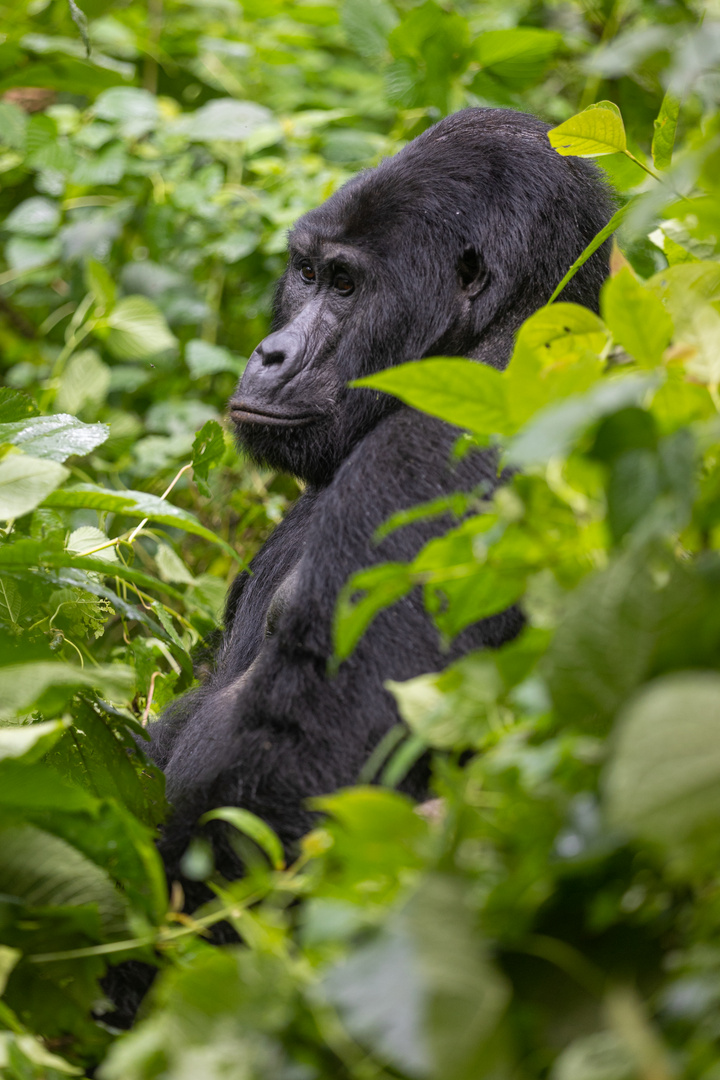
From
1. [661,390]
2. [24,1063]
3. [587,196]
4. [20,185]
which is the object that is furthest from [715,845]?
[20,185]

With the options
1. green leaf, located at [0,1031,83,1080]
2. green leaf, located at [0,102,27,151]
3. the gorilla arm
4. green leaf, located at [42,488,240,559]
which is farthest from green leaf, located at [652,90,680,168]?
green leaf, located at [0,102,27,151]

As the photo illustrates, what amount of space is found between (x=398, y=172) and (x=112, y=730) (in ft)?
3.95

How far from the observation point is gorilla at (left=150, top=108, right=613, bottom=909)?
151 centimetres

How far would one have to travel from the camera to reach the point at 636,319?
37.5 inches

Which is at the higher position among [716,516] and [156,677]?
[716,516]

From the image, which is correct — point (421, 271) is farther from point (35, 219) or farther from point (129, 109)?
point (35, 219)

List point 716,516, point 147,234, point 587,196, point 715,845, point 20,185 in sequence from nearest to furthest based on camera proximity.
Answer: point 715,845, point 716,516, point 587,196, point 147,234, point 20,185

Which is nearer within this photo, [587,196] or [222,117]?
[587,196]

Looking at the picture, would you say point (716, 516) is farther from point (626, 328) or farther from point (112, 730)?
point (112, 730)

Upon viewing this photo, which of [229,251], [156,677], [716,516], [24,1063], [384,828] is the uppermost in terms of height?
[716,516]

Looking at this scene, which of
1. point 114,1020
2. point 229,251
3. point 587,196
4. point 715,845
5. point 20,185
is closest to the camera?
point 715,845

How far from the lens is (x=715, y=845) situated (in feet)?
2.36

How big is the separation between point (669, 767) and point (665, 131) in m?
1.13

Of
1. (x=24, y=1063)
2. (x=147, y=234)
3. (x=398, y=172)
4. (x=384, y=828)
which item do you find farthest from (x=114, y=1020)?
(x=147, y=234)
